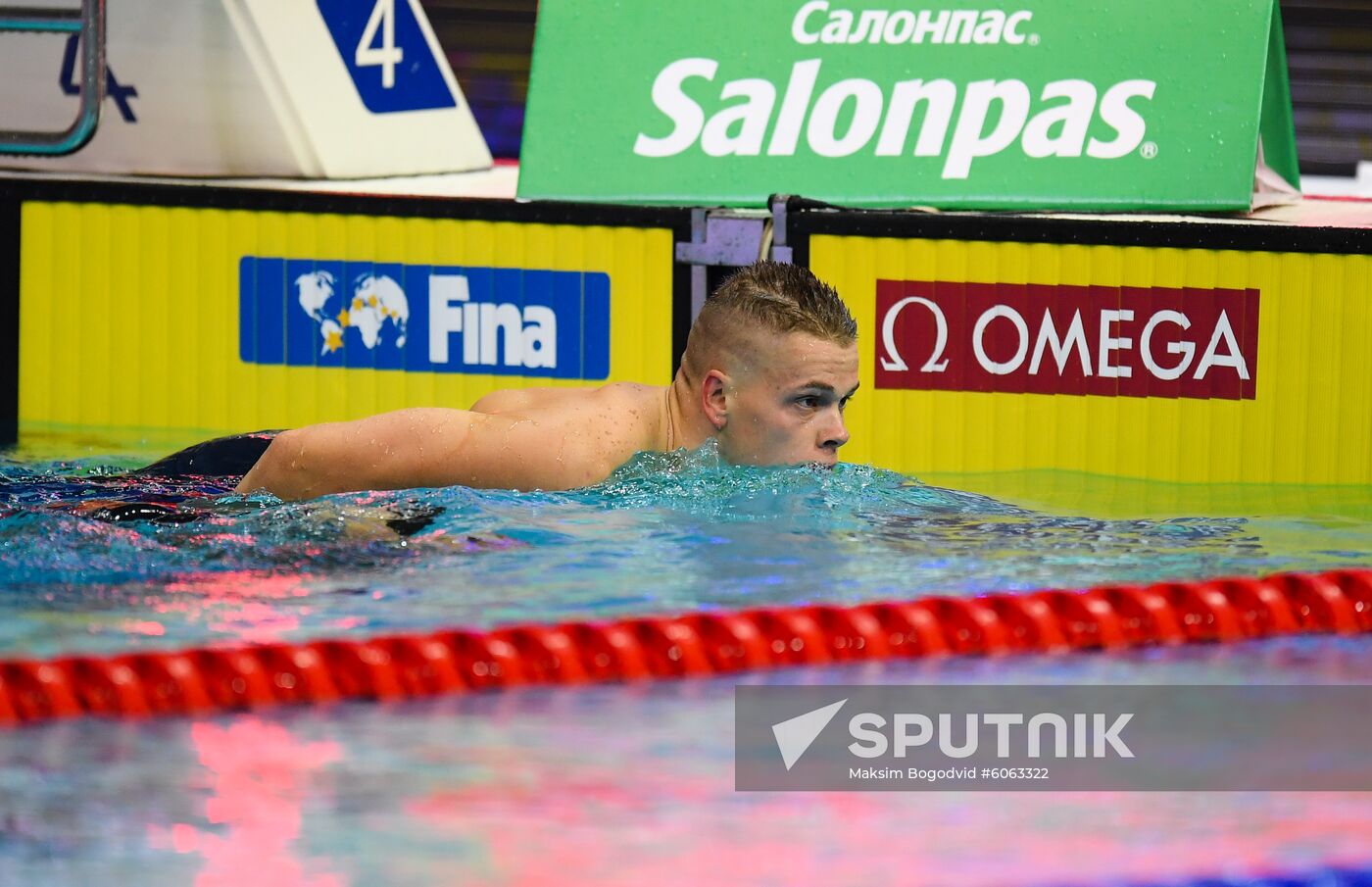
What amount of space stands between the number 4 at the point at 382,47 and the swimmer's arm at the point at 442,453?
10.1 feet

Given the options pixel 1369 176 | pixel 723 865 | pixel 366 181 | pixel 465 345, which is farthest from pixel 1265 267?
pixel 1369 176

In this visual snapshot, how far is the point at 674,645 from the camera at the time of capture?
11.5 ft

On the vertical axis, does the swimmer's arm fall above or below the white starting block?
below

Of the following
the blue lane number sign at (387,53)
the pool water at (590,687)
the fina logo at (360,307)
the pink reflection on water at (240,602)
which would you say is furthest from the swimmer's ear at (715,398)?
the blue lane number sign at (387,53)

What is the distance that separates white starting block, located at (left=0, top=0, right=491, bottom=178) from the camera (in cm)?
633

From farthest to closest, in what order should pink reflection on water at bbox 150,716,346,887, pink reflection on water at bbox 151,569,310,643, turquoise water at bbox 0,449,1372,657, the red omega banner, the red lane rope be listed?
1. the red omega banner
2. turquoise water at bbox 0,449,1372,657
3. pink reflection on water at bbox 151,569,310,643
4. the red lane rope
5. pink reflection on water at bbox 150,716,346,887

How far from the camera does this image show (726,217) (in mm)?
5652

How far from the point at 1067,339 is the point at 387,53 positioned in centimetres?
288

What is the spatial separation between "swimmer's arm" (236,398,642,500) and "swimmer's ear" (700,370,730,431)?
0.69ft

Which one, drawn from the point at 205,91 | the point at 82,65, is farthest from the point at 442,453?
the point at 205,91

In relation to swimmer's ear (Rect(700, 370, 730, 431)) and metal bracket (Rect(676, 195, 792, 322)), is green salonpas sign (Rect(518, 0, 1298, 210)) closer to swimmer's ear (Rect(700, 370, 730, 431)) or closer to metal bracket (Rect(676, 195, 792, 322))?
metal bracket (Rect(676, 195, 792, 322))

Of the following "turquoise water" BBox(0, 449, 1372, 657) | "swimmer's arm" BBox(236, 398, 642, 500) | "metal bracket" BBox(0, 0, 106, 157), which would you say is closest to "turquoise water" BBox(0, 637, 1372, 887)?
"turquoise water" BBox(0, 449, 1372, 657)

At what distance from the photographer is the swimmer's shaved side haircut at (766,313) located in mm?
4043

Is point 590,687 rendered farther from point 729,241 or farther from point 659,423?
point 729,241
